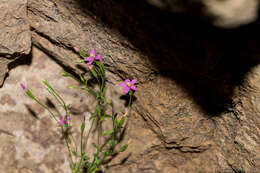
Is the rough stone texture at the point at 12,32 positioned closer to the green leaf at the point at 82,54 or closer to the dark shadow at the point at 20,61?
the dark shadow at the point at 20,61

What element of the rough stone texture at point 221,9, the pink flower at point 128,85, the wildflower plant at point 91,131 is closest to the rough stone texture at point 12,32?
the wildflower plant at point 91,131

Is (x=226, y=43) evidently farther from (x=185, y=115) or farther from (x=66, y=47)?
(x=66, y=47)

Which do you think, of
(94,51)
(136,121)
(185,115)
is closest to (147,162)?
(136,121)

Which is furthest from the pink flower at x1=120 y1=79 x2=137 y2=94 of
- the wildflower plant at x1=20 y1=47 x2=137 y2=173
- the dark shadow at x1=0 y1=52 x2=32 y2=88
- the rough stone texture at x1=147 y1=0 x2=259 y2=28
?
the dark shadow at x1=0 y1=52 x2=32 y2=88

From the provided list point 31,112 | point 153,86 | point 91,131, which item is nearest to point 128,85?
point 153,86

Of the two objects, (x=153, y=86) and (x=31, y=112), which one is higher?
(x=153, y=86)

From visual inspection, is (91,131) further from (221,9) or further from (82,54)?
(221,9)

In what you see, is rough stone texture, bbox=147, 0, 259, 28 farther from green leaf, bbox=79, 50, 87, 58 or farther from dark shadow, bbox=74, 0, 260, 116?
green leaf, bbox=79, 50, 87, 58
